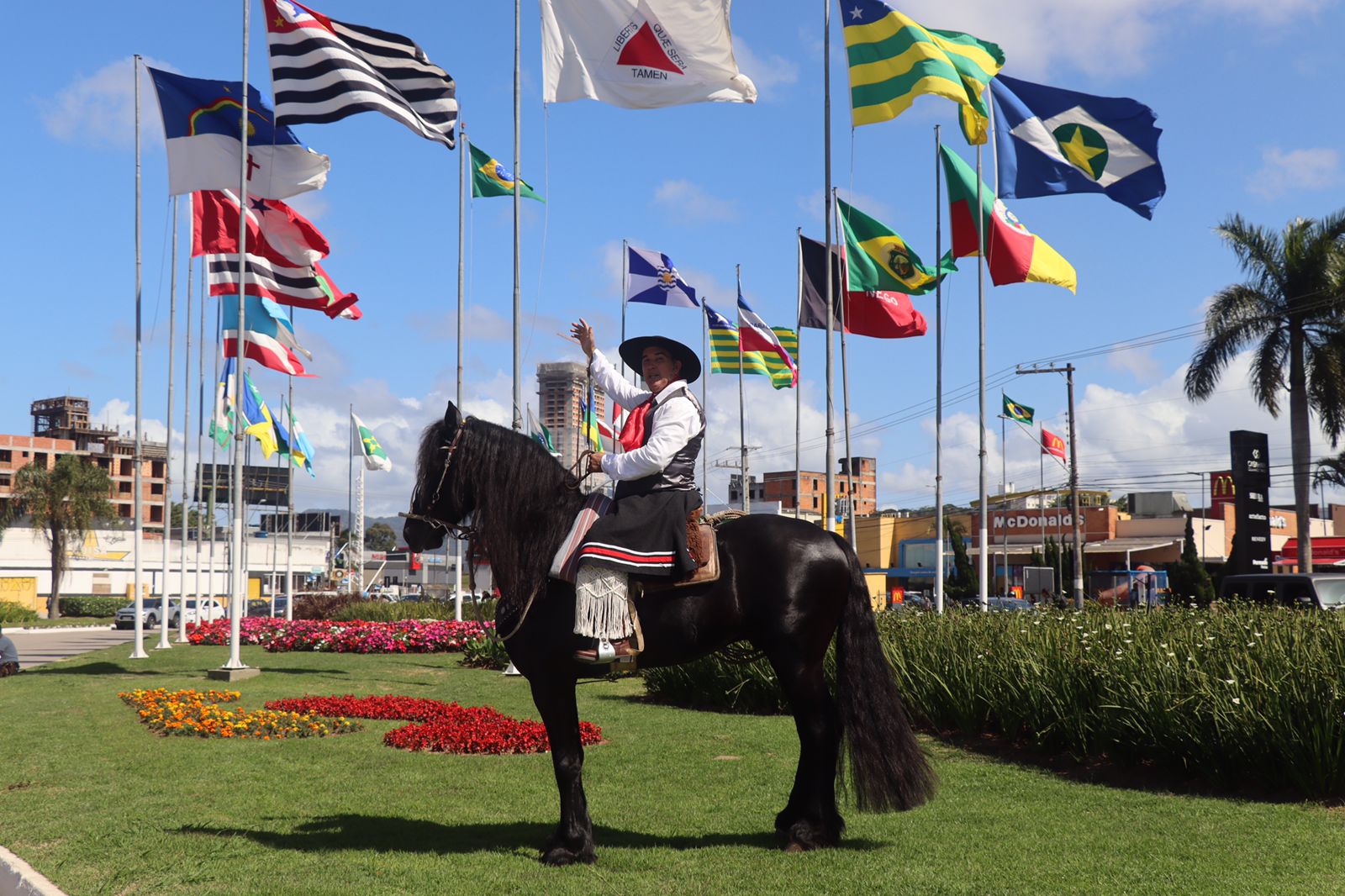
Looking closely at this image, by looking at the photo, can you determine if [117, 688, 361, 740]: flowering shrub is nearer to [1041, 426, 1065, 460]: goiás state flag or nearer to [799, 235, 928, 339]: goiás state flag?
[799, 235, 928, 339]: goiás state flag

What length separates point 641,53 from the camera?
42.4 feet

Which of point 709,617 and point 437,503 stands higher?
point 437,503

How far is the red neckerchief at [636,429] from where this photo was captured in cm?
695

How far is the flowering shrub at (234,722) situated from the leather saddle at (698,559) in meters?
7.11

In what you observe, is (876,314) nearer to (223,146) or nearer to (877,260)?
(877,260)

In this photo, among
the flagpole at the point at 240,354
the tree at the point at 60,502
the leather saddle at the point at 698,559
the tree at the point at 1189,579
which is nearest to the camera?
the leather saddle at the point at 698,559

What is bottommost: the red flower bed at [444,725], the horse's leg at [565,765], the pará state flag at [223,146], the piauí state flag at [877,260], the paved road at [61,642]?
the paved road at [61,642]

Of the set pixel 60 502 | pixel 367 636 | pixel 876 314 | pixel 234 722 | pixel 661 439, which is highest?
pixel 876 314

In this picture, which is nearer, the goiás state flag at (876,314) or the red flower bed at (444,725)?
the red flower bed at (444,725)

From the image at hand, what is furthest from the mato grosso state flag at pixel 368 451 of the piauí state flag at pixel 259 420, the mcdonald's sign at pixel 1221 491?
the mcdonald's sign at pixel 1221 491

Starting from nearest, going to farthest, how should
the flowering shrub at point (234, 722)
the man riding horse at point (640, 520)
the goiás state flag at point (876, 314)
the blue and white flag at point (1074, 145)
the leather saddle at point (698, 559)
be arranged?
the man riding horse at point (640, 520) → the leather saddle at point (698, 559) → the flowering shrub at point (234, 722) → the blue and white flag at point (1074, 145) → the goiás state flag at point (876, 314)

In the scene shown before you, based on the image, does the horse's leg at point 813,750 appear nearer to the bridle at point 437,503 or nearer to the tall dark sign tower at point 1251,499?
the bridle at point 437,503

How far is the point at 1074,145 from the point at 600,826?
13.0 metres

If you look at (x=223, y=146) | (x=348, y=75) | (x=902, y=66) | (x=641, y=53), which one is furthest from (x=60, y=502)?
(x=902, y=66)
